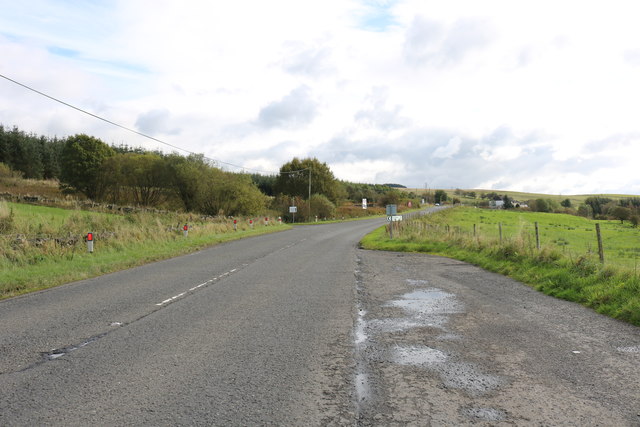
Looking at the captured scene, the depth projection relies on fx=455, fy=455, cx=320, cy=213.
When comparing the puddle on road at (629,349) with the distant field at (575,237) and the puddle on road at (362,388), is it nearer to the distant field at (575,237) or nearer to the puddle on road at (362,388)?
the puddle on road at (362,388)

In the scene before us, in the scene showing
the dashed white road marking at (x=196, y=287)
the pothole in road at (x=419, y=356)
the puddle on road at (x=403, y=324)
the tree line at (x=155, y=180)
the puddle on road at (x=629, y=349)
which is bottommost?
the puddle on road at (x=629, y=349)

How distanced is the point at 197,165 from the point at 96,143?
66.2 feet

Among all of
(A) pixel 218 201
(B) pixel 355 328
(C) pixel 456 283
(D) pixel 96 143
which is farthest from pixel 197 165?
(B) pixel 355 328

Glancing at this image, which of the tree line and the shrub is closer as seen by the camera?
the shrub

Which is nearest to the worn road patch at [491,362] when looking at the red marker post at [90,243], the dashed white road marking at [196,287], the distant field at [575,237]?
the dashed white road marking at [196,287]

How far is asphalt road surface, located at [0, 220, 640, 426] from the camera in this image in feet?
13.5

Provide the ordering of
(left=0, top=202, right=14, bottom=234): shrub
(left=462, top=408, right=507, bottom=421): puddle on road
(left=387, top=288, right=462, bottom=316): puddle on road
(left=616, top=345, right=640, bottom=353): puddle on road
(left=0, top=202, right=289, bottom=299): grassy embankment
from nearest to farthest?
(left=462, top=408, right=507, bottom=421): puddle on road → (left=616, top=345, right=640, bottom=353): puddle on road → (left=387, top=288, right=462, bottom=316): puddle on road → (left=0, top=202, right=289, bottom=299): grassy embankment → (left=0, top=202, right=14, bottom=234): shrub

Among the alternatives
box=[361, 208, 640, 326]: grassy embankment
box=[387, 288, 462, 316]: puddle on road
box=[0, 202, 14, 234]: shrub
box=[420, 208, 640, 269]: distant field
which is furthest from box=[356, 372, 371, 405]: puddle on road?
box=[0, 202, 14, 234]: shrub

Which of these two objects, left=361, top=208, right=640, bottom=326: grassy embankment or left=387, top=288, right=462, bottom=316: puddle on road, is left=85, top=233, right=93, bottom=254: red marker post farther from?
left=361, top=208, right=640, bottom=326: grassy embankment

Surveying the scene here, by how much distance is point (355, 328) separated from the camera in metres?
7.20

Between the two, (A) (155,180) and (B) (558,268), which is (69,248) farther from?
(A) (155,180)

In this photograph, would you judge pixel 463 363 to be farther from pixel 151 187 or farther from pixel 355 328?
pixel 151 187

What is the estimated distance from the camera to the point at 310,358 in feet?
18.4

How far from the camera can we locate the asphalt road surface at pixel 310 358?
4.13m
